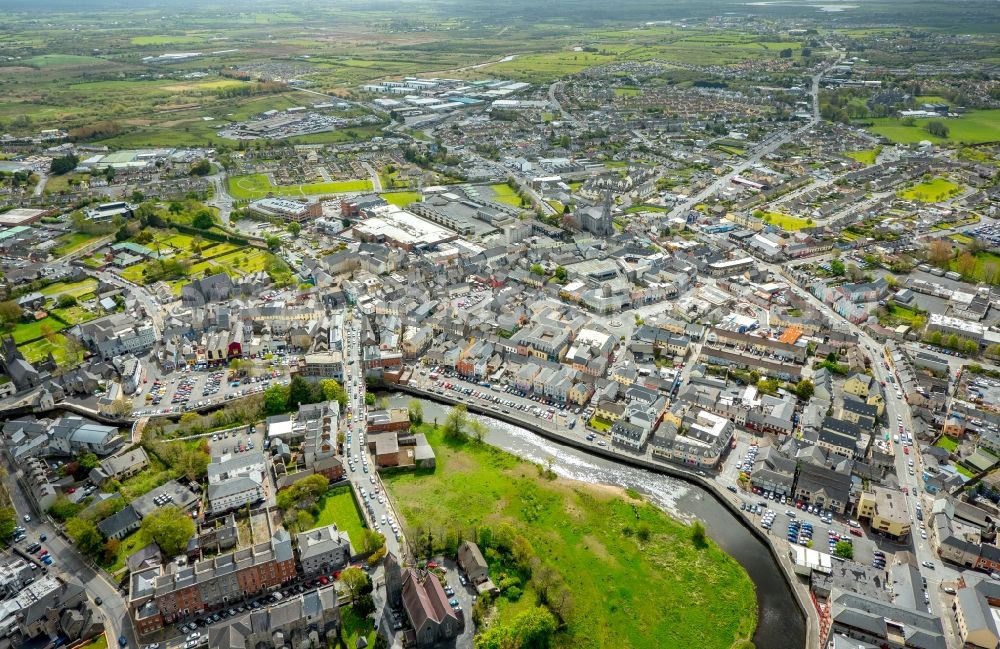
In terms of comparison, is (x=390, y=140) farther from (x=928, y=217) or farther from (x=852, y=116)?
(x=852, y=116)

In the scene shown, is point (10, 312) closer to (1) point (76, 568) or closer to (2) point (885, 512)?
(1) point (76, 568)

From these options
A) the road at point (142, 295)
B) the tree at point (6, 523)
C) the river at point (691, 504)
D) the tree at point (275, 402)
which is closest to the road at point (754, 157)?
the river at point (691, 504)

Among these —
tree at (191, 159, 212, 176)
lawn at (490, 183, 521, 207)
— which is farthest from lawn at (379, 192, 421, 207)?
tree at (191, 159, 212, 176)

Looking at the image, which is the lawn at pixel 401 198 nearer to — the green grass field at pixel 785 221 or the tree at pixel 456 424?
the green grass field at pixel 785 221

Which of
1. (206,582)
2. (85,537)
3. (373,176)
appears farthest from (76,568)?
(373,176)

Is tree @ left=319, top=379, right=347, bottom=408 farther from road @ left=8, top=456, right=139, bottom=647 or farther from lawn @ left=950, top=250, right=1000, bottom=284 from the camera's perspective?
lawn @ left=950, top=250, right=1000, bottom=284

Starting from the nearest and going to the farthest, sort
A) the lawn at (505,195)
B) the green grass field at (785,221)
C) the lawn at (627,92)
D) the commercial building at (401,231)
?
the commercial building at (401,231) → the green grass field at (785,221) → the lawn at (505,195) → the lawn at (627,92)
